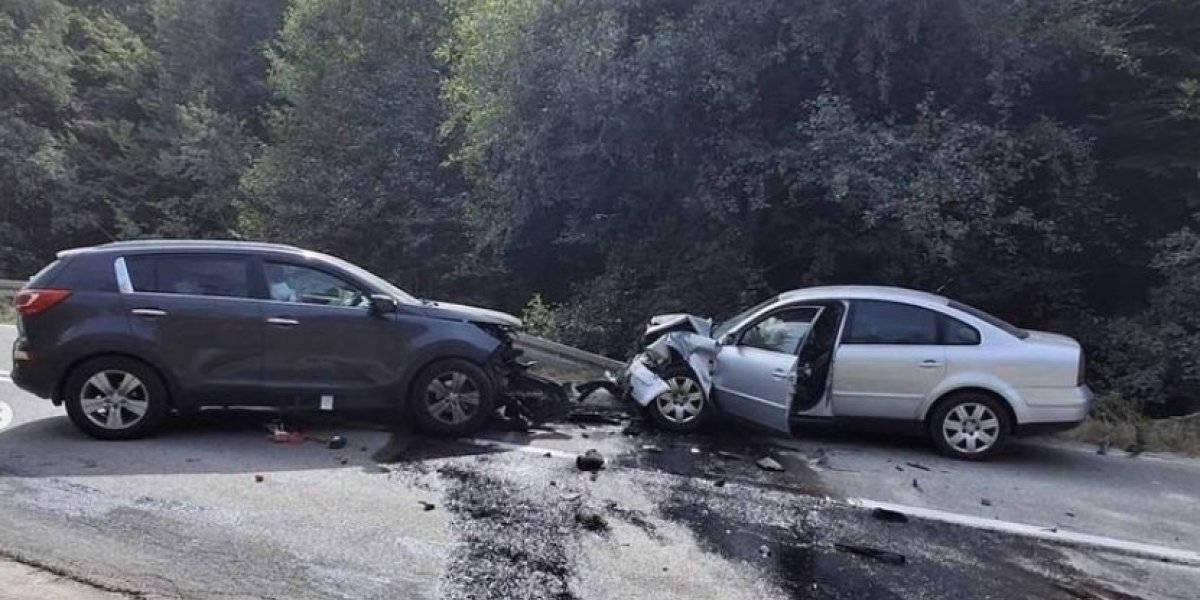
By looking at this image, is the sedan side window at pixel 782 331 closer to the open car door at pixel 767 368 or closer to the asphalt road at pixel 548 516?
the open car door at pixel 767 368

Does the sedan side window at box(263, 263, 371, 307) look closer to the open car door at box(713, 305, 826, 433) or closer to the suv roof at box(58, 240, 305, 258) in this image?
the suv roof at box(58, 240, 305, 258)

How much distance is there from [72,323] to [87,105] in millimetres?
20345

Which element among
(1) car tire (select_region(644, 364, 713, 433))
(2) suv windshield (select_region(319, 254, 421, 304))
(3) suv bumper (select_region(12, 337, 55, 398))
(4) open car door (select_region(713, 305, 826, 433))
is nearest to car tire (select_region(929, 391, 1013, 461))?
→ (4) open car door (select_region(713, 305, 826, 433))

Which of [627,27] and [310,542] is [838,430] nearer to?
[310,542]

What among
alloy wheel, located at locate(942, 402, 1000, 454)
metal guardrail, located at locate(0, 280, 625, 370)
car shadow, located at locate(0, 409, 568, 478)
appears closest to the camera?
car shadow, located at locate(0, 409, 568, 478)

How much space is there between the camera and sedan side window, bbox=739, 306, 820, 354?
8.59 m

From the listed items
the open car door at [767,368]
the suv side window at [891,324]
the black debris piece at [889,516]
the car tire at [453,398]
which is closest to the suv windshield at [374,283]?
the car tire at [453,398]

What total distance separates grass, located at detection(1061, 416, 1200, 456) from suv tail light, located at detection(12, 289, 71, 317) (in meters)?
9.66

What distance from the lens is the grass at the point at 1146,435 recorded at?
934 centimetres

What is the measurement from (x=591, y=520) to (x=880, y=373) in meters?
3.59

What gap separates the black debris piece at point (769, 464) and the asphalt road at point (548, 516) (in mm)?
111

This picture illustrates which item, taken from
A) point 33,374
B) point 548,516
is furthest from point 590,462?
point 33,374

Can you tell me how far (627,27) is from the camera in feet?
40.3

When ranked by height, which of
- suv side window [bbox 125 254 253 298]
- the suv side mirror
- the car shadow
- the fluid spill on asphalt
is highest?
suv side window [bbox 125 254 253 298]
